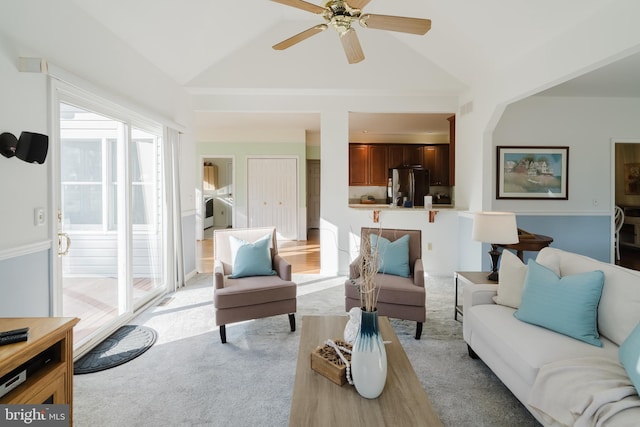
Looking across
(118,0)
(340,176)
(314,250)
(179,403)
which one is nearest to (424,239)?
(340,176)

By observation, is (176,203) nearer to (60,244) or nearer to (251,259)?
(251,259)

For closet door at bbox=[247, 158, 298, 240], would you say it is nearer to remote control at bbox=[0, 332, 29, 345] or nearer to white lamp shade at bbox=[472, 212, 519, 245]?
white lamp shade at bbox=[472, 212, 519, 245]

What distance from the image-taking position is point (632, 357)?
1.46 meters

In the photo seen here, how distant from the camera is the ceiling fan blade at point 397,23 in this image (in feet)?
6.86

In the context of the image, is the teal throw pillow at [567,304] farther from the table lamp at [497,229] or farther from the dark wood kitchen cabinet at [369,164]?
the dark wood kitchen cabinet at [369,164]

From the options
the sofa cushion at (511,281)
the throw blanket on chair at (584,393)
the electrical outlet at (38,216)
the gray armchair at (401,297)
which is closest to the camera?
the throw blanket on chair at (584,393)

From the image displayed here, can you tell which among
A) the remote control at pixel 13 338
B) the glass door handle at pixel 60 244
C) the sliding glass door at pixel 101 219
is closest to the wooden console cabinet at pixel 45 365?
the remote control at pixel 13 338

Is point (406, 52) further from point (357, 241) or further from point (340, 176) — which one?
point (357, 241)

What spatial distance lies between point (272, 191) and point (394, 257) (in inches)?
199

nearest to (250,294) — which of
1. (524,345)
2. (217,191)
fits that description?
(524,345)

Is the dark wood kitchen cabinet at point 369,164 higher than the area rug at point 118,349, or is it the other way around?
the dark wood kitchen cabinet at point 369,164

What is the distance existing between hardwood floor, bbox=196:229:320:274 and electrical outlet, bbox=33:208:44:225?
3138 millimetres

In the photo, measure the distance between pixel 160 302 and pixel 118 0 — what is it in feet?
9.65

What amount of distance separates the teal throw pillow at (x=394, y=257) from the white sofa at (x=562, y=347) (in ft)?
3.17
